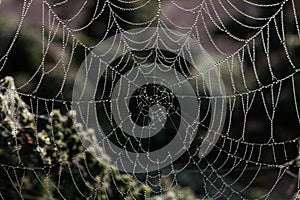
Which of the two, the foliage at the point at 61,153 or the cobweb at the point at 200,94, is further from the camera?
the cobweb at the point at 200,94

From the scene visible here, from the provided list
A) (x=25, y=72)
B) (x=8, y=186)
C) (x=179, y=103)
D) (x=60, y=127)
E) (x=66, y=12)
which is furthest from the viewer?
(x=66, y=12)

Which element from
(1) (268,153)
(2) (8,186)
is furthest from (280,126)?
(2) (8,186)

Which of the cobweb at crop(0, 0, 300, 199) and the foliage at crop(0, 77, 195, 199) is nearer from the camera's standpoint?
the foliage at crop(0, 77, 195, 199)

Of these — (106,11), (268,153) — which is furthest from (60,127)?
(106,11)

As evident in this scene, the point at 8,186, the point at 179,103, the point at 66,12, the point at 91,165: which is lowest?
the point at 8,186

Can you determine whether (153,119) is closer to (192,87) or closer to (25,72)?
(192,87)

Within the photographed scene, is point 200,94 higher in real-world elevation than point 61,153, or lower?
higher

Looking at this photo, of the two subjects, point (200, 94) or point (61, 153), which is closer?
point (61, 153)

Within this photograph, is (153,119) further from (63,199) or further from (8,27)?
(8,27)

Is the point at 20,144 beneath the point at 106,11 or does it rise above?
beneath

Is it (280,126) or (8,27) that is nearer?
(280,126)

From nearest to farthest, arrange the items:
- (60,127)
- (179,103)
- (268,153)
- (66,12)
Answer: (60,127)
(179,103)
(268,153)
(66,12)
